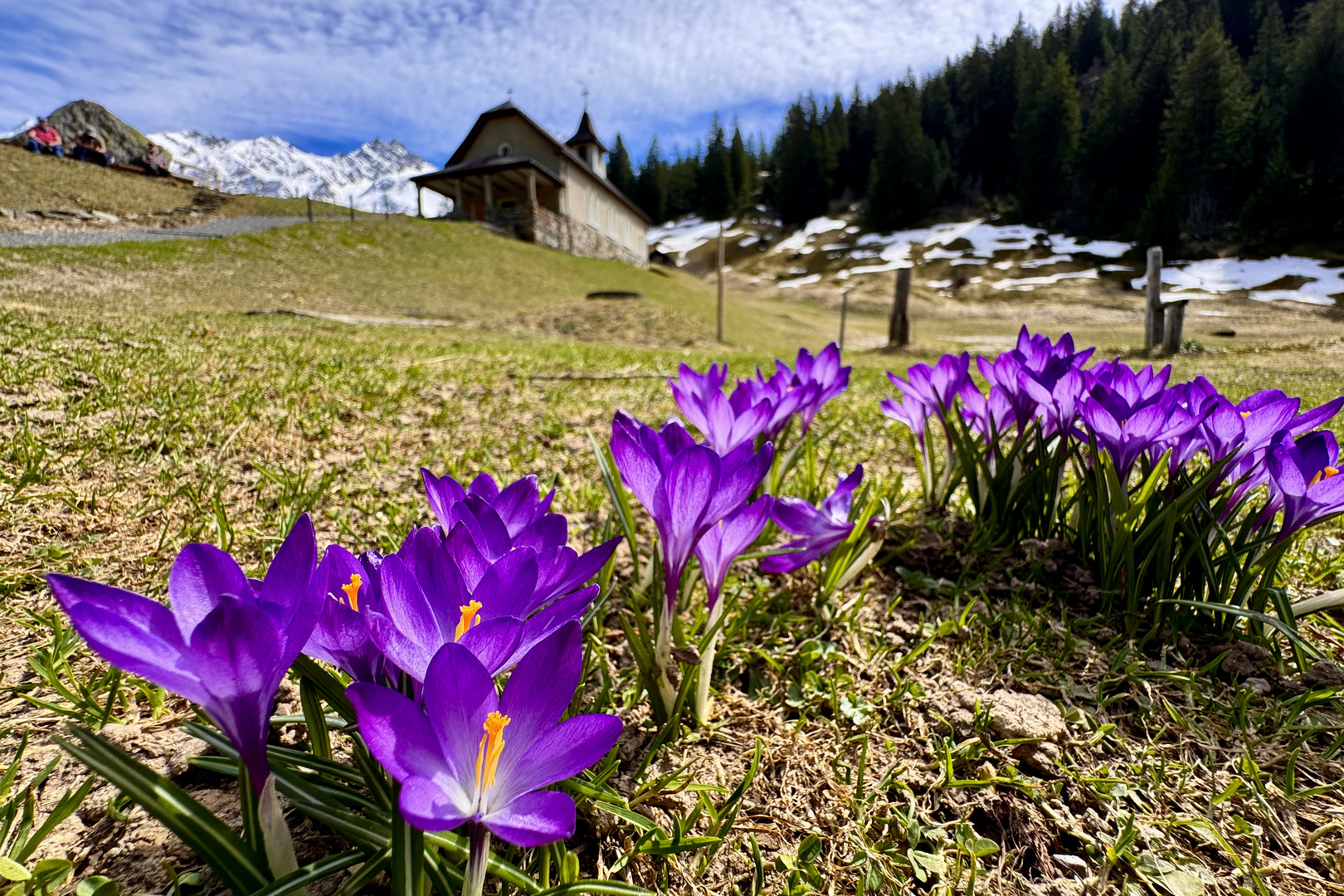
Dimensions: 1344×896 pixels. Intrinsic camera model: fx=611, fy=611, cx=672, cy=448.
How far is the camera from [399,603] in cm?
60

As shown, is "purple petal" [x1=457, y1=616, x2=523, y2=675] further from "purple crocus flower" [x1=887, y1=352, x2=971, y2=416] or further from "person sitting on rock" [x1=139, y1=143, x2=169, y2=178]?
"person sitting on rock" [x1=139, y1=143, x2=169, y2=178]

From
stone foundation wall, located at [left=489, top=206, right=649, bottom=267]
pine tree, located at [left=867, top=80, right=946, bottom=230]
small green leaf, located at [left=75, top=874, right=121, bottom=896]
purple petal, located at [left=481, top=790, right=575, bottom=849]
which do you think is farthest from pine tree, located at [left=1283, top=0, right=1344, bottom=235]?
small green leaf, located at [left=75, top=874, right=121, bottom=896]

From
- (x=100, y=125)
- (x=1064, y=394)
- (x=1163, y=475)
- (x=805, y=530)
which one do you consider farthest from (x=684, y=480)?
(x=100, y=125)

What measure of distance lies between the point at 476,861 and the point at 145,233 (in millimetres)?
20796

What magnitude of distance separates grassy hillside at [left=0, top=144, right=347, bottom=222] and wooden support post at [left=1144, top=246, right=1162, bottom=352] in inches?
1004

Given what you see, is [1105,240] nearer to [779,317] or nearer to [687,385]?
[779,317]

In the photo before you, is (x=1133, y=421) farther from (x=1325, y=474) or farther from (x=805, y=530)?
(x=805, y=530)

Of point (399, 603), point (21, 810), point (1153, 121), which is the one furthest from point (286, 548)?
point (1153, 121)

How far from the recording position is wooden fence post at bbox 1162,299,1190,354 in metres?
9.89

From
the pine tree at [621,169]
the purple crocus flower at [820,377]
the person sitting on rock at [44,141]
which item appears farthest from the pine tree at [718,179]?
the purple crocus flower at [820,377]

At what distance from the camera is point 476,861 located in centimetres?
54

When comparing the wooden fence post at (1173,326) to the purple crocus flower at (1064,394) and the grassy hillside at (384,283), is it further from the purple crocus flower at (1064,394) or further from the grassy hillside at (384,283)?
the purple crocus flower at (1064,394)

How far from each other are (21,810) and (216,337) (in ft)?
13.0

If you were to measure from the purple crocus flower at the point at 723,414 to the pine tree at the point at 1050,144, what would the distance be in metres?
57.0
